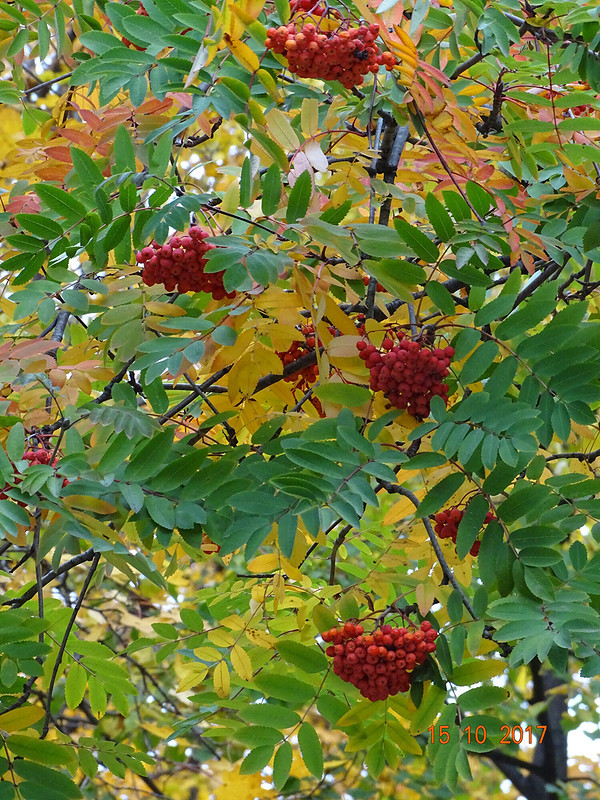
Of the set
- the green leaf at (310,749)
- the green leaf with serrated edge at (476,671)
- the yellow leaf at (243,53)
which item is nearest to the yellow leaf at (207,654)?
the green leaf at (310,749)

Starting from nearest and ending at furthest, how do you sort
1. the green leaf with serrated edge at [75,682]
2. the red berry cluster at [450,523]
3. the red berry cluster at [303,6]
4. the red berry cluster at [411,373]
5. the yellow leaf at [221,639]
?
1. the red berry cluster at [411,373]
2. the red berry cluster at [303,6]
3. the red berry cluster at [450,523]
4. the yellow leaf at [221,639]
5. the green leaf with serrated edge at [75,682]

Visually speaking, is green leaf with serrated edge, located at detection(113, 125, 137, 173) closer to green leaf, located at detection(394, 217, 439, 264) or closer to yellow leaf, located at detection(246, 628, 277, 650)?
green leaf, located at detection(394, 217, 439, 264)

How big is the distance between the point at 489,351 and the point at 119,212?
32.5 inches

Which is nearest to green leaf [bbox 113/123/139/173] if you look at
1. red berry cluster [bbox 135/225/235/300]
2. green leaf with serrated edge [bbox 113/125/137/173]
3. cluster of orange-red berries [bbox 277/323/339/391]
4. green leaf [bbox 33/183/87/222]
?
green leaf with serrated edge [bbox 113/125/137/173]

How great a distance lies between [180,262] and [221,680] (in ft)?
2.87

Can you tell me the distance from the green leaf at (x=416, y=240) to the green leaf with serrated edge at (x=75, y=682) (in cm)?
119

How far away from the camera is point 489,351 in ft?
4.50

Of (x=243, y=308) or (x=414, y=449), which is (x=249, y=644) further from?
(x=243, y=308)

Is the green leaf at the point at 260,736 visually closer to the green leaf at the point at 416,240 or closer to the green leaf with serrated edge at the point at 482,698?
the green leaf with serrated edge at the point at 482,698

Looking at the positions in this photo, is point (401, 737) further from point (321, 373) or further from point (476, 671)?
→ point (321, 373)

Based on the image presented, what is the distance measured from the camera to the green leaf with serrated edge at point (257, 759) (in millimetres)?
1471

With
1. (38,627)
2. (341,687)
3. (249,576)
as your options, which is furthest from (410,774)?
(38,627)

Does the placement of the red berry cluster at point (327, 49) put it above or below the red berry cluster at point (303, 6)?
below

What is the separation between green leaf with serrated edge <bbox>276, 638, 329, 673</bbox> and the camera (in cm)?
148
